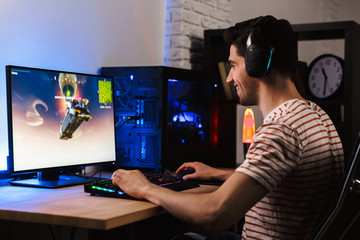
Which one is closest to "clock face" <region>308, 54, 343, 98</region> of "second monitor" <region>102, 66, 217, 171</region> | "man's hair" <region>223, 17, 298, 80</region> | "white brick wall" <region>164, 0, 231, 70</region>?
"white brick wall" <region>164, 0, 231, 70</region>

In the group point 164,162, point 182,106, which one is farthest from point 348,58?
point 164,162

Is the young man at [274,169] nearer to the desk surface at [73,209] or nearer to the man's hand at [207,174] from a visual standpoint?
the desk surface at [73,209]

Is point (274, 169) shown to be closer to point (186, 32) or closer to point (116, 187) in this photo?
point (116, 187)

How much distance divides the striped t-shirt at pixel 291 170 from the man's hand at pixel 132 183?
31 centimetres

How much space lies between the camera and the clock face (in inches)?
125

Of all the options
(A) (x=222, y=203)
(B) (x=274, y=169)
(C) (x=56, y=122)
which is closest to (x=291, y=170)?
(B) (x=274, y=169)

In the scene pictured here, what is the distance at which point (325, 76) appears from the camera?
10.7 feet

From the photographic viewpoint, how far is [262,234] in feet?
4.09

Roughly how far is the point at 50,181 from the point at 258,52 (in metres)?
0.89

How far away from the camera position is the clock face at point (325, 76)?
10.4 ft

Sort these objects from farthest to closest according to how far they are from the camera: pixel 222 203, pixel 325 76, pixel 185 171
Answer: pixel 325 76, pixel 185 171, pixel 222 203

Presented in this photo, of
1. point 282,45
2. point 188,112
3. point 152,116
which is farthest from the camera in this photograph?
point 188,112

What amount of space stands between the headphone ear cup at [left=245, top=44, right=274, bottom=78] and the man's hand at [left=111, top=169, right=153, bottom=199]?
1.45ft

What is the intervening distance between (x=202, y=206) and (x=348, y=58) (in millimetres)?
1784
